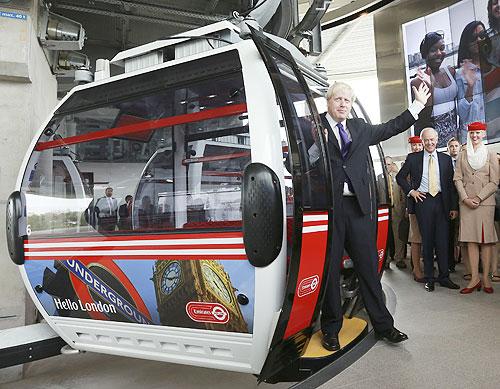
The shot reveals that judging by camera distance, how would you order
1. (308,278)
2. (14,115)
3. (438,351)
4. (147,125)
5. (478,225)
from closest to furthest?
1. (308,278)
2. (147,125)
3. (438,351)
4. (14,115)
5. (478,225)

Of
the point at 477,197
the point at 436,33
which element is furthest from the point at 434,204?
the point at 436,33

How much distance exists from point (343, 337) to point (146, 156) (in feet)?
5.13

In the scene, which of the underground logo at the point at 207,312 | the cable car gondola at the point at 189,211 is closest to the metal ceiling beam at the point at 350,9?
the cable car gondola at the point at 189,211

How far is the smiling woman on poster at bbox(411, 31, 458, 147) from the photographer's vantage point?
284 inches

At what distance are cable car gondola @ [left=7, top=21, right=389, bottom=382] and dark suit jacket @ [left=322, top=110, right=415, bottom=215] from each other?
1.48 ft

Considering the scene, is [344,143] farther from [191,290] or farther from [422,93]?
[191,290]

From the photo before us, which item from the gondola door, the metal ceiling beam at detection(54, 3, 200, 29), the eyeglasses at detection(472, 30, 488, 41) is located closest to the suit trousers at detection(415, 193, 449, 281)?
the gondola door

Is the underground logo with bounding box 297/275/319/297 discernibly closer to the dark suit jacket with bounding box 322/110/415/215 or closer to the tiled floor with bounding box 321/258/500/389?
the tiled floor with bounding box 321/258/500/389

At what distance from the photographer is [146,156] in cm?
202

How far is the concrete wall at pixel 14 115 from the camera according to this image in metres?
2.99

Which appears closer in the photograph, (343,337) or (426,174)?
(343,337)

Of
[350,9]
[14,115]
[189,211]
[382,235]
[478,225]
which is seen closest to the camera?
[189,211]

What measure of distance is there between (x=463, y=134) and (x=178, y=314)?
22.3ft

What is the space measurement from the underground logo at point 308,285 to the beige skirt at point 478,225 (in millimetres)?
2517
